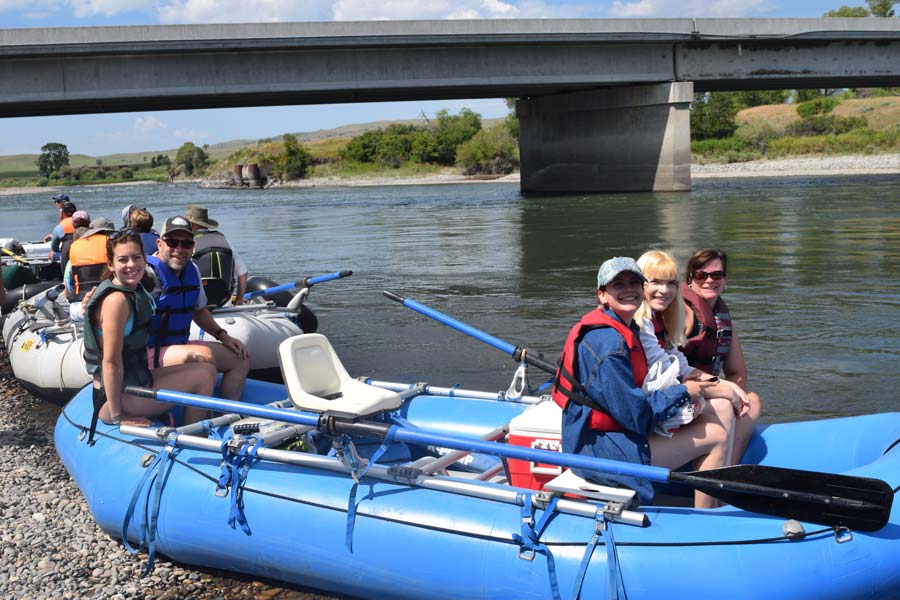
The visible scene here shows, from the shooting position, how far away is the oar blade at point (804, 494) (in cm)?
321

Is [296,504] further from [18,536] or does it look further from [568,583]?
[18,536]

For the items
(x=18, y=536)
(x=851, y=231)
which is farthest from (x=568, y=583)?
(x=851, y=231)

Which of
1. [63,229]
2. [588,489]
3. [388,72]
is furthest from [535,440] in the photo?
[388,72]

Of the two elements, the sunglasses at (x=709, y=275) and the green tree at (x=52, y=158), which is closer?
the sunglasses at (x=709, y=275)

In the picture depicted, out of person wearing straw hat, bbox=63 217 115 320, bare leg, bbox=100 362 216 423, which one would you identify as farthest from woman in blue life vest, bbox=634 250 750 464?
person wearing straw hat, bbox=63 217 115 320

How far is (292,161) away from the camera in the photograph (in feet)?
216

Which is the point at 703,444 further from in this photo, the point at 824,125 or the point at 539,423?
the point at 824,125

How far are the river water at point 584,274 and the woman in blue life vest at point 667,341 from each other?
117 inches

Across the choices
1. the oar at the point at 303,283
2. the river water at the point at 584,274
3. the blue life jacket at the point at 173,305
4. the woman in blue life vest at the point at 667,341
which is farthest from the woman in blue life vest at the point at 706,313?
the oar at the point at 303,283

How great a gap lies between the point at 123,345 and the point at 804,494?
3136mm

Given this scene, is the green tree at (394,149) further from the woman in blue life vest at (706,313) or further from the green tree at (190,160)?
the woman in blue life vest at (706,313)

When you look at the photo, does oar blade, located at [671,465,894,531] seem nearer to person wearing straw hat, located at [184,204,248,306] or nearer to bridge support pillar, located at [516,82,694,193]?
person wearing straw hat, located at [184,204,248,306]

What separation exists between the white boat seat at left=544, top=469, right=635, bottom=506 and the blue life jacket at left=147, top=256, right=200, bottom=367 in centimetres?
257

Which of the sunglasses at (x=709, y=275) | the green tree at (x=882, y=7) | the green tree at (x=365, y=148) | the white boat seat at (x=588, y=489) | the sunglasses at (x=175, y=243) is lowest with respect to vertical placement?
the white boat seat at (x=588, y=489)
